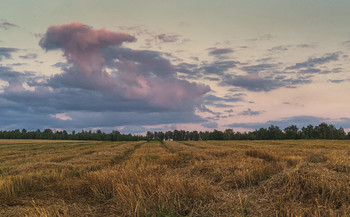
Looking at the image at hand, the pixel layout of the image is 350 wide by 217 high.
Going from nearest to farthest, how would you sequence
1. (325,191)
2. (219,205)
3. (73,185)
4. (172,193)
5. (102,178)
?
1. (219,205)
2. (172,193)
3. (325,191)
4. (102,178)
5. (73,185)

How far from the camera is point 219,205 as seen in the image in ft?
13.6

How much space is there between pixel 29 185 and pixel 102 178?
3.04 meters

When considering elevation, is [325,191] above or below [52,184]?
above

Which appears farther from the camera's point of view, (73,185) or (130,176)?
(73,185)

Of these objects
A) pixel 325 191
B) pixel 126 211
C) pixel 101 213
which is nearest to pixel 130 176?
pixel 101 213

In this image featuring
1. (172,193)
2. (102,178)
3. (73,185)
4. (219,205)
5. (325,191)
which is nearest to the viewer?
(219,205)

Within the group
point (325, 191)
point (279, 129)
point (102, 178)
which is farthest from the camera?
point (279, 129)

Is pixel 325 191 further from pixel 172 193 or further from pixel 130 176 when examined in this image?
pixel 130 176

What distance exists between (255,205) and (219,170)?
3.57m

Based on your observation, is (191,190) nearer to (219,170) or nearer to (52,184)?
(219,170)

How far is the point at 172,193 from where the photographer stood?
4453mm

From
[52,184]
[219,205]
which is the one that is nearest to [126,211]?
[219,205]

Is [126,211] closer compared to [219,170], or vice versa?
[126,211]

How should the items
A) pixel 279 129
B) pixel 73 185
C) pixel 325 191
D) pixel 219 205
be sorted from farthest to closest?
1. pixel 279 129
2. pixel 73 185
3. pixel 325 191
4. pixel 219 205
